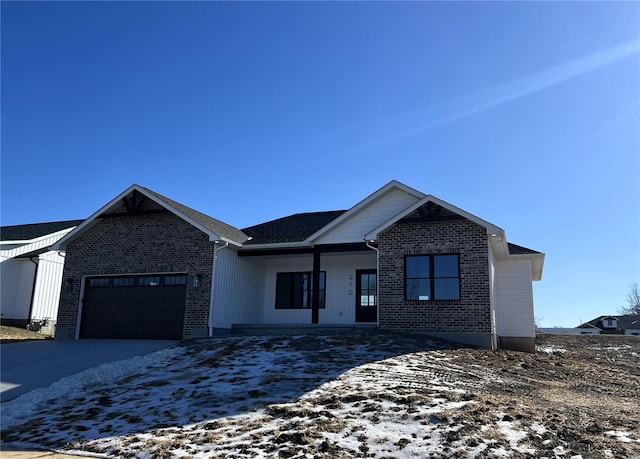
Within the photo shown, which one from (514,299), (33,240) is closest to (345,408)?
(514,299)

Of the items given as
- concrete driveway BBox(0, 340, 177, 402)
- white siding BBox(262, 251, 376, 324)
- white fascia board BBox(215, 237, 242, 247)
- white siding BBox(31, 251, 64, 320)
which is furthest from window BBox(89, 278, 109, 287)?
white siding BBox(31, 251, 64, 320)

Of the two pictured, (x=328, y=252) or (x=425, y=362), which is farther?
(x=328, y=252)

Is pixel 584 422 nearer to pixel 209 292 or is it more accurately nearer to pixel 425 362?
pixel 425 362

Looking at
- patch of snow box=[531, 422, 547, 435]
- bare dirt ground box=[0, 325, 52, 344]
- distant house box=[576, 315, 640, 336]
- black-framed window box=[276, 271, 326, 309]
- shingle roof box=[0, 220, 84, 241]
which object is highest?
shingle roof box=[0, 220, 84, 241]

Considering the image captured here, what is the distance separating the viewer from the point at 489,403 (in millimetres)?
8078

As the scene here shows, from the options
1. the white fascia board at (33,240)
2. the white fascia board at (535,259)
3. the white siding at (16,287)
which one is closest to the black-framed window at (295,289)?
the white fascia board at (535,259)

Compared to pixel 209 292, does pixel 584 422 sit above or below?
below

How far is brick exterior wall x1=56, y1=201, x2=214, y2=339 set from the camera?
1714cm

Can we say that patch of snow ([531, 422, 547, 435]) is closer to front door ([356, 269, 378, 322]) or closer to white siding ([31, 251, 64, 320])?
front door ([356, 269, 378, 322])

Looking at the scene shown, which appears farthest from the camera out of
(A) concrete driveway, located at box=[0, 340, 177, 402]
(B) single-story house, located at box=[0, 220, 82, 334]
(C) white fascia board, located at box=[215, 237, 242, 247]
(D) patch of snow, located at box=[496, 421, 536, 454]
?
(B) single-story house, located at box=[0, 220, 82, 334]

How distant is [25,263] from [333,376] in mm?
21854

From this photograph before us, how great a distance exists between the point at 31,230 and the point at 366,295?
2166 centimetres

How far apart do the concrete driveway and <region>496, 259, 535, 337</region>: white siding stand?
1126cm

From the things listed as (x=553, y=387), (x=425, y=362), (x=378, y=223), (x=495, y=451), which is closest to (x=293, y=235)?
(x=378, y=223)
